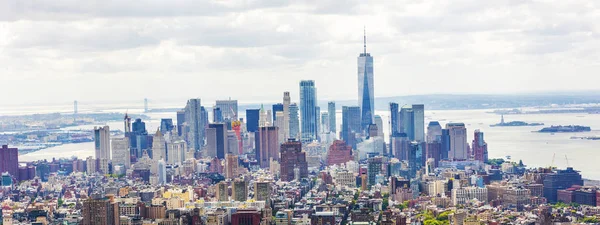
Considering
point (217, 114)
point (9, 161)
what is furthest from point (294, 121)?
point (9, 161)

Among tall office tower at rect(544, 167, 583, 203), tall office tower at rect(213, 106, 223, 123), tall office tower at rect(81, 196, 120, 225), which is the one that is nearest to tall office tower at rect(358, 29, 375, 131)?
tall office tower at rect(213, 106, 223, 123)

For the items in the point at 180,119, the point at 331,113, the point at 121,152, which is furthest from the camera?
the point at 331,113

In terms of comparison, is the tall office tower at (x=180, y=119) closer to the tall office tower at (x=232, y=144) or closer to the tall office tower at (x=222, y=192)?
the tall office tower at (x=232, y=144)

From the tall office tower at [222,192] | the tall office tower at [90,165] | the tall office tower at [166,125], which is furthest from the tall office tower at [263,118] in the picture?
the tall office tower at [222,192]

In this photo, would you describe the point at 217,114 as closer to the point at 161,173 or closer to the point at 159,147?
the point at 159,147

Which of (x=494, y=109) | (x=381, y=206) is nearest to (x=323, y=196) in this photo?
(x=381, y=206)

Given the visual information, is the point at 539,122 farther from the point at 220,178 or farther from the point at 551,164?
the point at 220,178
